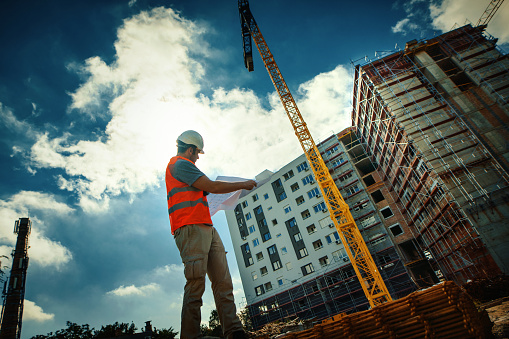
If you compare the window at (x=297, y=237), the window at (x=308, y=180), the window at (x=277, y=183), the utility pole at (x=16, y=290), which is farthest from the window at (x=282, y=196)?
the utility pole at (x=16, y=290)

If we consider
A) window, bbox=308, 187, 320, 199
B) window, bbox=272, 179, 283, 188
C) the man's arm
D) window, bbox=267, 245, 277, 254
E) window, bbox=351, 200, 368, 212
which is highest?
window, bbox=272, 179, 283, 188

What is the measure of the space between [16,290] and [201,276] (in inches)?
1554

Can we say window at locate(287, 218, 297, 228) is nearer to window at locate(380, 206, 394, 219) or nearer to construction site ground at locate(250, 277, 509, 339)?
window at locate(380, 206, 394, 219)

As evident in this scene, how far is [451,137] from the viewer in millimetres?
18422

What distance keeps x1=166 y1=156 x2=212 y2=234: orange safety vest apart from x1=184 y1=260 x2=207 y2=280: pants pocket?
378 millimetres

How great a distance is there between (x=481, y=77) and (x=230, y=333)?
83.1ft

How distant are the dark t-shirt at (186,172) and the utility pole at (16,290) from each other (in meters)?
37.4

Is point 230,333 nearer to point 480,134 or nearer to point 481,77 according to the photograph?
point 480,134

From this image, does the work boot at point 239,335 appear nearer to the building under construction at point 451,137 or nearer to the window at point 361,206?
the building under construction at point 451,137

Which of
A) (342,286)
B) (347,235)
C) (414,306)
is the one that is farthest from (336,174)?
(414,306)

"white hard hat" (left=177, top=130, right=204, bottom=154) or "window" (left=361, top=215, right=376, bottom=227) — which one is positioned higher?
"window" (left=361, top=215, right=376, bottom=227)

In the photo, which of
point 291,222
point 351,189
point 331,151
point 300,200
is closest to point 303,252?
point 291,222

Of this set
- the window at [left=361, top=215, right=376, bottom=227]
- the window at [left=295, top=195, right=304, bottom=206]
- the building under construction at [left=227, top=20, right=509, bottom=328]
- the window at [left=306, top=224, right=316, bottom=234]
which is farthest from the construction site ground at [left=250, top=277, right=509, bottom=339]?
the window at [left=295, top=195, right=304, bottom=206]

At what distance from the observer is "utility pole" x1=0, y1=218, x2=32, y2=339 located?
27.1m
